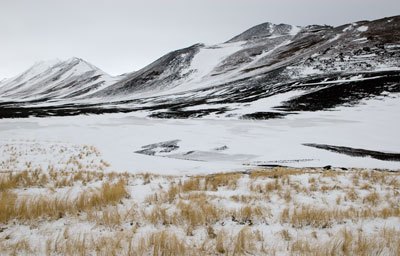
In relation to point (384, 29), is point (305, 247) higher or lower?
lower

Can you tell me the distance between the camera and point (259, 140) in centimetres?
1747

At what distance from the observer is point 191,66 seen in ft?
313

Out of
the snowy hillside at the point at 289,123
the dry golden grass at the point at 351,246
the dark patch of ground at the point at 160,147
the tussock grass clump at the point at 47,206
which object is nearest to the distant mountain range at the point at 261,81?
the snowy hillside at the point at 289,123

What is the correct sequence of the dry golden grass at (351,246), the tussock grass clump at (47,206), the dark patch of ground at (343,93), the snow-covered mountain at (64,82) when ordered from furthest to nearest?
the snow-covered mountain at (64,82)
the dark patch of ground at (343,93)
the tussock grass clump at (47,206)
the dry golden grass at (351,246)

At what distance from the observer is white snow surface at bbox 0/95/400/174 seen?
11.3m

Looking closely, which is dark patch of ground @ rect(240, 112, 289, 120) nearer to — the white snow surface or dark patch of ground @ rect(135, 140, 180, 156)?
the white snow surface

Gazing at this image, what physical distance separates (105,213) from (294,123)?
77.1 ft

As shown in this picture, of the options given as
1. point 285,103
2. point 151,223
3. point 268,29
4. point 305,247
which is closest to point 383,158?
point 305,247

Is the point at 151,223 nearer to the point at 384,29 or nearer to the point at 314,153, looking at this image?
the point at 314,153

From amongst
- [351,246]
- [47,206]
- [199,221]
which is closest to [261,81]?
[199,221]

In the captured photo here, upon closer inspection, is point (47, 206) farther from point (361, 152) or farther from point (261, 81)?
point (261, 81)

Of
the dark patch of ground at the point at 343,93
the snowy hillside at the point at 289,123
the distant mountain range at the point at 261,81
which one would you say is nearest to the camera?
the snowy hillside at the point at 289,123

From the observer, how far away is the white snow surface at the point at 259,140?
11273mm

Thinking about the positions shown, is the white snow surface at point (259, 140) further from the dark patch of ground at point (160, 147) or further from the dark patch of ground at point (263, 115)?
the dark patch of ground at point (263, 115)
